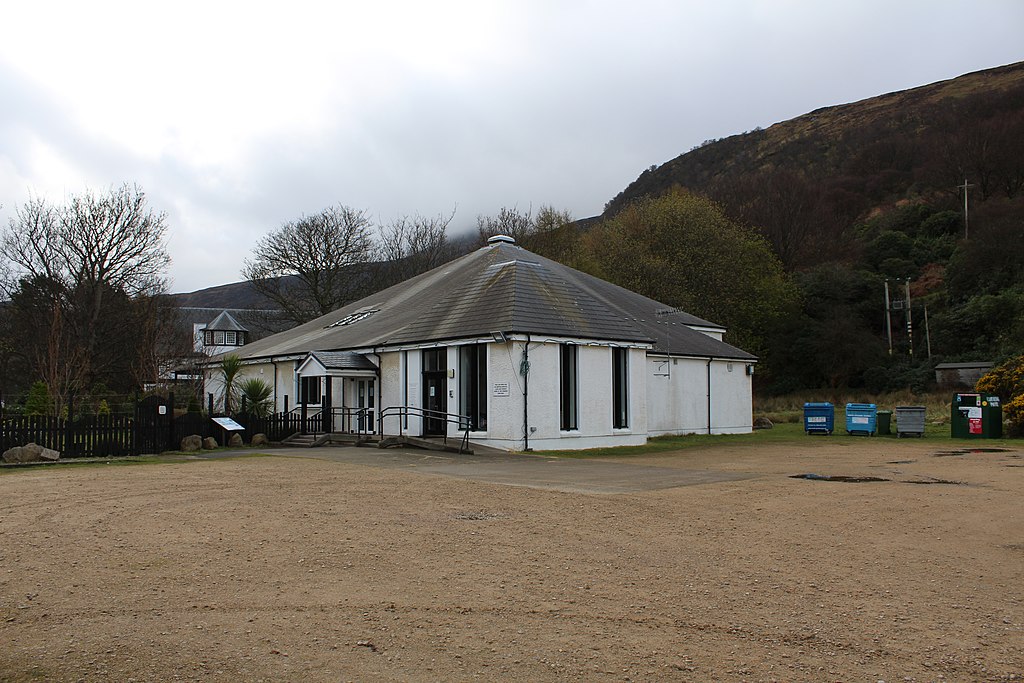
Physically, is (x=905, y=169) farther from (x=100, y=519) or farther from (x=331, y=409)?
(x=100, y=519)

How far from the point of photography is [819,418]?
32406 mm

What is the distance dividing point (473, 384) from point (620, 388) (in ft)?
15.2

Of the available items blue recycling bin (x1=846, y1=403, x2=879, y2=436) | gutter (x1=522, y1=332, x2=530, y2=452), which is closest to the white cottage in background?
gutter (x1=522, y1=332, x2=530, y2=452)

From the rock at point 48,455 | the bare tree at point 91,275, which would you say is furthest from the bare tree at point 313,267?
the rock at point 48,455

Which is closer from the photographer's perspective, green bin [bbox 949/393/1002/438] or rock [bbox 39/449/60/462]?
rock [bbox 39/449/60/462]

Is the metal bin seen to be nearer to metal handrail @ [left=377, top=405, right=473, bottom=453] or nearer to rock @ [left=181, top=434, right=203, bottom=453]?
metal handrail @ [left=377, top=405, right=473, bottom=453]

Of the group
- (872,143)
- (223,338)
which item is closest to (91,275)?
(223,338)

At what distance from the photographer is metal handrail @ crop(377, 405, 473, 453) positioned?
2301 cm

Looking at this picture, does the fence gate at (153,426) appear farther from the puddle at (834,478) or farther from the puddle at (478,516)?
the puddle at (834,478)

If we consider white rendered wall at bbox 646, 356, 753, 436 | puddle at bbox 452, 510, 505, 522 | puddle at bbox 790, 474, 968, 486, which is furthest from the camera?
white rendered wall at bbox 646, 356, 753, 436

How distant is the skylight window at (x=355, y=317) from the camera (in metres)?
36.2

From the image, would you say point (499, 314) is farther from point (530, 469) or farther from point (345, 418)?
point (345, 418)

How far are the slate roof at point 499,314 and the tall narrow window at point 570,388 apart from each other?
0.62 m

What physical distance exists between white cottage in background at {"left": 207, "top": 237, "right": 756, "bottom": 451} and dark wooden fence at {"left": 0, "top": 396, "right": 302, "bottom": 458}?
514 centimetres
